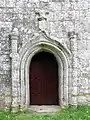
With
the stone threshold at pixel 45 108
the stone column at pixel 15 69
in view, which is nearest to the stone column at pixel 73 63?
the stone threshold at pixel 45 108

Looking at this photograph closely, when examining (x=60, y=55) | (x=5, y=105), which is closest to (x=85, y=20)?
(x=60, y=55)

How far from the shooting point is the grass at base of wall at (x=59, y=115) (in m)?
8.72

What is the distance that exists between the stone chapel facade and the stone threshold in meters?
0.28

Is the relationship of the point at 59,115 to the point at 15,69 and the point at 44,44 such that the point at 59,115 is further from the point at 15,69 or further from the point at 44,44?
the point at 44,44

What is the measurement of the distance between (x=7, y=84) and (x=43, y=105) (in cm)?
168

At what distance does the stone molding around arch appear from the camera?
31.7 ft

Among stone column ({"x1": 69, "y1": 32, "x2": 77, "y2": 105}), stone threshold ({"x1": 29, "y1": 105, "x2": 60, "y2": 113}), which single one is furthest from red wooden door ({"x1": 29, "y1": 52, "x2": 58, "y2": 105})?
stone column ({"x1": 69, "y1": 32, "x2": 77, "y2": 105})

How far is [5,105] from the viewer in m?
9.77

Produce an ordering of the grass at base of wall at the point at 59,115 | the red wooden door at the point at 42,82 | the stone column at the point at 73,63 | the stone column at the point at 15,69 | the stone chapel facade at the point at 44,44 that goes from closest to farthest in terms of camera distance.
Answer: the grass at base of wall at the point at 59,115 → the stone column at the point at 15,69 → the stone chapel facade at the point at 44,44 → the stone column at the point at 73,63 → the red wooden door at the point at 42,82

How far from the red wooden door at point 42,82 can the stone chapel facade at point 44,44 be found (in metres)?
0.71

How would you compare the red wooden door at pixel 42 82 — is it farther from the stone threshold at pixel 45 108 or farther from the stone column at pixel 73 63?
the stone column at pixel 73 63

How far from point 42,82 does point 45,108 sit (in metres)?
1.05

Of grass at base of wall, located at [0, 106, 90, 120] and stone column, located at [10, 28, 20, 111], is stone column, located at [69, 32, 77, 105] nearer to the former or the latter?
grass at base of wall, located at [0, 106, 90, 120]

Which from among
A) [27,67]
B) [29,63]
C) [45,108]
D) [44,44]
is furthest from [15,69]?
[45,108]
